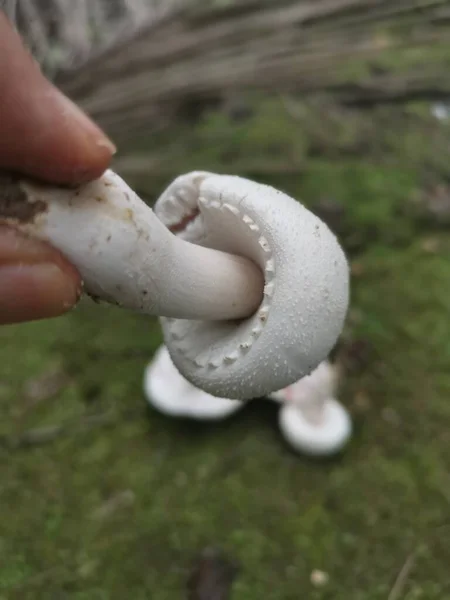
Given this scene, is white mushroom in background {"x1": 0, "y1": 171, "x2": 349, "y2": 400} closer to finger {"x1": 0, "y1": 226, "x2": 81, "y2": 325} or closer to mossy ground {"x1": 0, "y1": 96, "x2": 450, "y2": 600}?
finger {"x1": 0, "y1": 226, "x2": 81, "y2": 325}

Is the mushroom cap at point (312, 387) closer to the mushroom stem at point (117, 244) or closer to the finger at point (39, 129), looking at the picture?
the mushroom stem at point (117, 244)

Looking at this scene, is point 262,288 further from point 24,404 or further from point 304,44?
point 304,44

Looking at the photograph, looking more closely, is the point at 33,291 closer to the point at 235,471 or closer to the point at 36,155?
the point at 36,155

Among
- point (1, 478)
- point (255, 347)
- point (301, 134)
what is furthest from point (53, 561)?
point (301, 134)

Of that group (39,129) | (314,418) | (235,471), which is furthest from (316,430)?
(39,129)

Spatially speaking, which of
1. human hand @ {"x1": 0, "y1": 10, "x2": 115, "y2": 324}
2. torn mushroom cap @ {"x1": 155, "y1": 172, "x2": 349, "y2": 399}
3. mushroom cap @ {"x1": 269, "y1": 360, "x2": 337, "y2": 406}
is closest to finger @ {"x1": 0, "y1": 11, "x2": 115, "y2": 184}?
human hand @ {"x1": 0, "y1": 10, "x2": 115, "y2": 324}

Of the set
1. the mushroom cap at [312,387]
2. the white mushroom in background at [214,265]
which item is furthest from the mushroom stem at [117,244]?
the mushroom cap at [312,387]
